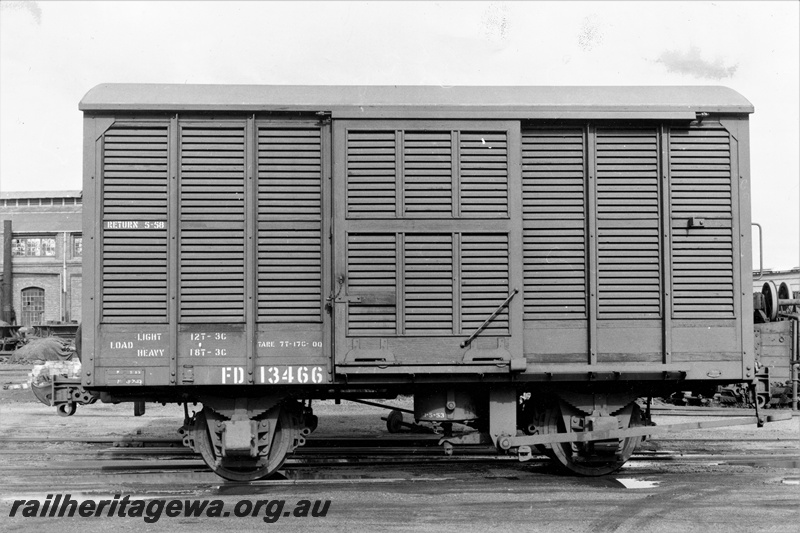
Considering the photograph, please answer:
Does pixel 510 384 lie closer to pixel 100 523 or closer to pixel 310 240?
pixel 310 240

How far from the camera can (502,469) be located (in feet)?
27.6

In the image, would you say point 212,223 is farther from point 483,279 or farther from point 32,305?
point 32,305

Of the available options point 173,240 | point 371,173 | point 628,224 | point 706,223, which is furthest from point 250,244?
point 706,223

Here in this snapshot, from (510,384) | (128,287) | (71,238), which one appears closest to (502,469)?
(510,384)

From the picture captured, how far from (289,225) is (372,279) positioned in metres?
1.14

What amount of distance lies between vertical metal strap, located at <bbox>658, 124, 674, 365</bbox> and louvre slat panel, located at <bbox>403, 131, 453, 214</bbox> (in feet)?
8.19

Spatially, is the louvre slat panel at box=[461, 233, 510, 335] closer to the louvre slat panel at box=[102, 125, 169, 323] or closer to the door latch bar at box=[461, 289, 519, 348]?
the door latch bar at box=[461, 289, 519, 348]

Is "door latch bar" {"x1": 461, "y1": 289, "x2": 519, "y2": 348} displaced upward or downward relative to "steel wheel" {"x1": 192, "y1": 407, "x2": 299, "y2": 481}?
upward

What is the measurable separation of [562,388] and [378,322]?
92.5 inches

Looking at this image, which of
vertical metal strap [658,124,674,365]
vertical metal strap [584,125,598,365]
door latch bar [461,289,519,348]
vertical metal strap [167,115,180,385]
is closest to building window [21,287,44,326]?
vertical metal strap [167,115,180,385]

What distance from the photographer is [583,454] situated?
26.0ft

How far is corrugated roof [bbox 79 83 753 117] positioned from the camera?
24.5ft

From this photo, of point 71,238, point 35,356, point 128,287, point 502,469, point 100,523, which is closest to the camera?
point 100,523
